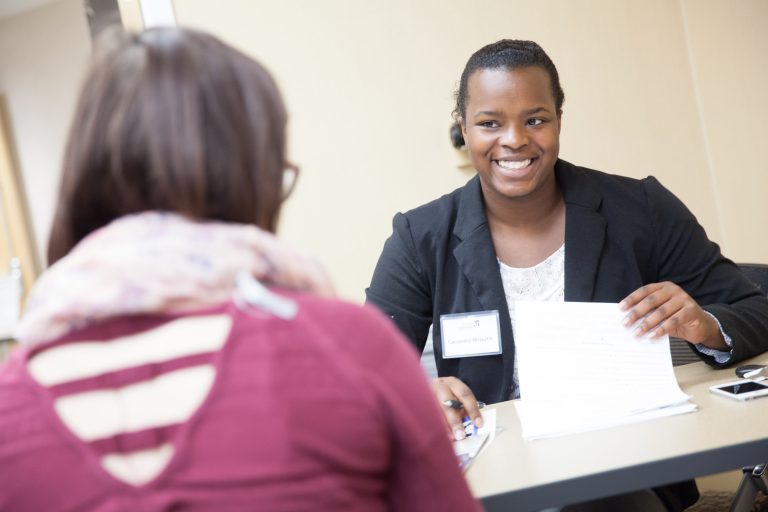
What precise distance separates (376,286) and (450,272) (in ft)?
0.72

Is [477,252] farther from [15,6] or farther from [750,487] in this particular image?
[15,6]

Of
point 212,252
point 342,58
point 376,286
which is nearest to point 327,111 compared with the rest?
point 342,58

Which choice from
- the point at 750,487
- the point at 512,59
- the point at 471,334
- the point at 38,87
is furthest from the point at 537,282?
the point at 38,87

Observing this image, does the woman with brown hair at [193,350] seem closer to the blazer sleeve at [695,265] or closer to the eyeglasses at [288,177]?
the eyeglasses at [288,177]

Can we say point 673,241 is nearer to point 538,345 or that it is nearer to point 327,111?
point 538,345

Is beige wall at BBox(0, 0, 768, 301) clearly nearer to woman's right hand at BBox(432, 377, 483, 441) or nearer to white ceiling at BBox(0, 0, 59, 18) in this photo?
white ceiling at BBox(0, 0, 59, 18)

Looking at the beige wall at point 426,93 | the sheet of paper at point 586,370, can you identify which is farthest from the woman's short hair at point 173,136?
the beige wall at point 426,93

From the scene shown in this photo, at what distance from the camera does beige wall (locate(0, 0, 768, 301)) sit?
333 cm

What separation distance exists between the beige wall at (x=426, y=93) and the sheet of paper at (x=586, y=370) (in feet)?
5.80

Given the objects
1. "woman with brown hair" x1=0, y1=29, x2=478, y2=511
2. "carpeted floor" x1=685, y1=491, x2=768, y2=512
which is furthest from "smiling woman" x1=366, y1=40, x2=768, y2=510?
"woman with brown hair" x1=0, y1=29, x2=478, y2=511

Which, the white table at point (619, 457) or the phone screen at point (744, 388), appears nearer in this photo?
the white table at point (619, 457)

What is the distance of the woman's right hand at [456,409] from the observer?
1.65 meters

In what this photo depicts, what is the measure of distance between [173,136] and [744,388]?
1.33 metres

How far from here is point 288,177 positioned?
0.95 meters
